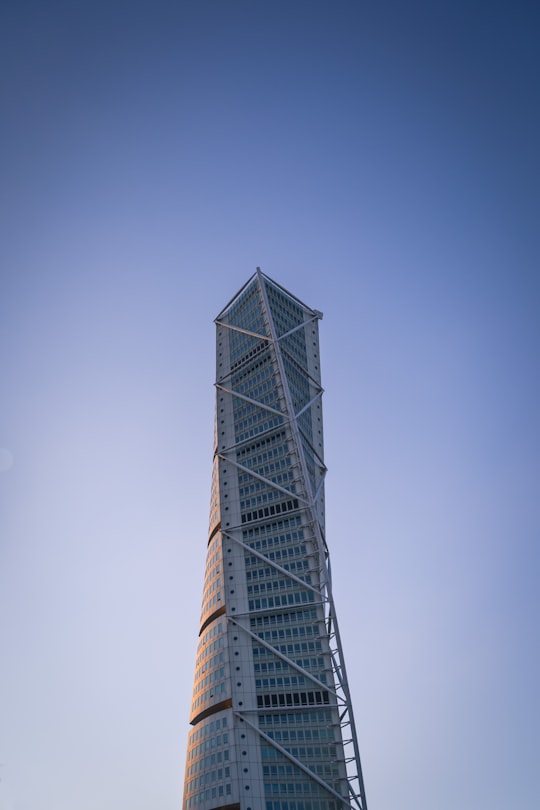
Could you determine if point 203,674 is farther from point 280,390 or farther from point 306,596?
point 280,390

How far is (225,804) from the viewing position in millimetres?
88812

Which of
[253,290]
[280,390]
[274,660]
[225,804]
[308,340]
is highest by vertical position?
[253,290]

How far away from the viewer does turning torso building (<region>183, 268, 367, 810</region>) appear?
91.3m

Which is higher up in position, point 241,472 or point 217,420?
point 217,420

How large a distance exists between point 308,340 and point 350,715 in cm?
8001

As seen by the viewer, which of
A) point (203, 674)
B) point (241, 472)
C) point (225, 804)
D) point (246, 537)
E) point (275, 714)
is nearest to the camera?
point (225, 804)

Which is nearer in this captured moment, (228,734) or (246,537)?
(228,734)

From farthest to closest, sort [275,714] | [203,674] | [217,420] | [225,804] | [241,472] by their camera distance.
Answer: [217,420]
[241,472]
[203,674]
[275,714]
[225,804]

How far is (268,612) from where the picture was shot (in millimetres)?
104188

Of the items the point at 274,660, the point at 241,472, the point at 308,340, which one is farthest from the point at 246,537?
the point at 308,340

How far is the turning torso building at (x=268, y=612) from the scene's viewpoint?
91312mm

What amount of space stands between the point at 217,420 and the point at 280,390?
14943mm

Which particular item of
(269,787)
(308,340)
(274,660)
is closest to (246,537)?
(274,660)

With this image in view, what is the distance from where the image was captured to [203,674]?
104 m
